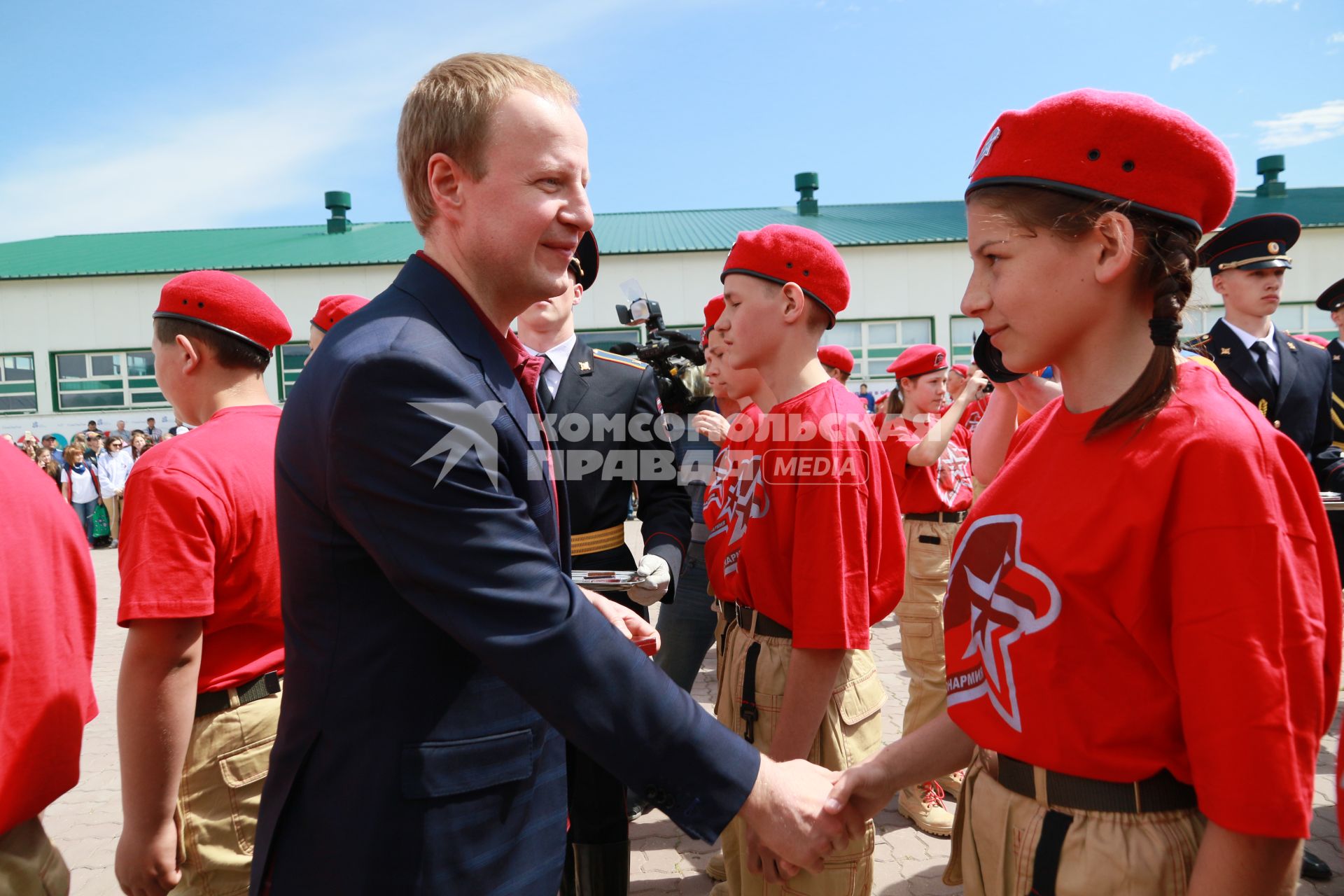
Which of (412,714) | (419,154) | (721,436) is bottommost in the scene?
(412,714)

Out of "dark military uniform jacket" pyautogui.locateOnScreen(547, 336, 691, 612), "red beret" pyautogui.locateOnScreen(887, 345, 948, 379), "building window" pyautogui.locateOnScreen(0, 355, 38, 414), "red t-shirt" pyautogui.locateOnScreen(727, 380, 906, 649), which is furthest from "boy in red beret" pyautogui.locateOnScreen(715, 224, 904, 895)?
"building window" pyautogui.locateOnScreen(0, 355, 38, 414)

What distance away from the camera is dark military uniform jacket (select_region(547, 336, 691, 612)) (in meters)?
3.25

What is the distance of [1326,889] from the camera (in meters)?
3.54

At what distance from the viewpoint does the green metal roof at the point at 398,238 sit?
21.8m

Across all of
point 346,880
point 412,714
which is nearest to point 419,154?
point 412,714

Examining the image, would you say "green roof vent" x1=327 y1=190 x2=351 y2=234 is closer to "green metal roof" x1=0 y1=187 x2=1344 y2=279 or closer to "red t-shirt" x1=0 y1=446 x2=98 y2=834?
"green metal roof" x1=0 y1=187 x2=1344 y2=279

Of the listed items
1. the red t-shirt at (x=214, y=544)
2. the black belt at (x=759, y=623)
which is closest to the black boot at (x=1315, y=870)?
the black belt at (x=759, y=623)

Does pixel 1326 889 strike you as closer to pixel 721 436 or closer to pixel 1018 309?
pixel 721 436

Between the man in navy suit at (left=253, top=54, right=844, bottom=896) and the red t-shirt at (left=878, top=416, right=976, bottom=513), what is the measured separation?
159 inches

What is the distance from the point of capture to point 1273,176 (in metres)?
26.1

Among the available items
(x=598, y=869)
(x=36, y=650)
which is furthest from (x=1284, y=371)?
(x=36, y=650)

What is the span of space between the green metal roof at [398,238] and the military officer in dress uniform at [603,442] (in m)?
17.9

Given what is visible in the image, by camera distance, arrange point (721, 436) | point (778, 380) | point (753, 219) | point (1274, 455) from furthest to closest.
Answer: point (753, 219)
point (721, 436)
point (778, 380)
point (1274, 455)

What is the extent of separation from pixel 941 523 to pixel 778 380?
301 centimetres
